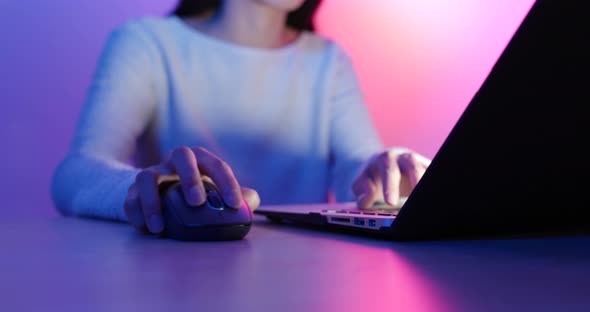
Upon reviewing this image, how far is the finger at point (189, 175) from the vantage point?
1.82 ft

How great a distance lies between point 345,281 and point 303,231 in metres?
0.32

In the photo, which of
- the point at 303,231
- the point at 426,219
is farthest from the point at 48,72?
the point at 426,219

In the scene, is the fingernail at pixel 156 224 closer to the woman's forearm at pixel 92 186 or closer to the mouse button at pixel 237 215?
the mouse button at pixel 237 215

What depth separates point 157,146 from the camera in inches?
68.7

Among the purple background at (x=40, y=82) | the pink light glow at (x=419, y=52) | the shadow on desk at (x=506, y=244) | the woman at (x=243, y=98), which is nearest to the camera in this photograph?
the shadow on desk at (x=506, y=244)

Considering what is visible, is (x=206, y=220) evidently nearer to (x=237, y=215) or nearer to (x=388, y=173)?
(x=237, y=215)

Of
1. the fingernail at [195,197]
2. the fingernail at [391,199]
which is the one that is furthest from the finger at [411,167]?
the fingernail at [195,197]

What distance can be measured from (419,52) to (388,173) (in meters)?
1.52

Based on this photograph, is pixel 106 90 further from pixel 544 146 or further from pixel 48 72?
pixel 544 146

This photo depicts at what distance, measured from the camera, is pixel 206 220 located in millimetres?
542

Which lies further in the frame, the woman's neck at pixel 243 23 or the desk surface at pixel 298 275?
the woman's neck at pixel 243 23

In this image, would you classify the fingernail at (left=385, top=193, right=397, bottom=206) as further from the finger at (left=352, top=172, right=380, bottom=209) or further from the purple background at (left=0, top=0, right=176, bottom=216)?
the purple background at (left=0, top=0, right=176, bottom=216)

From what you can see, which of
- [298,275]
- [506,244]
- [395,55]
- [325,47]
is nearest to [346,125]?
[325,47]

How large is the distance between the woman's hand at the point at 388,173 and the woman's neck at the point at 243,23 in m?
1.13
